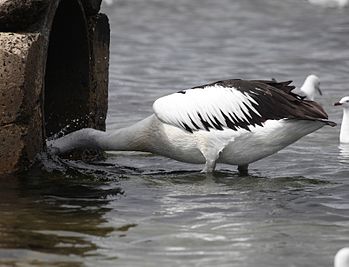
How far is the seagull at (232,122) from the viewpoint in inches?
372

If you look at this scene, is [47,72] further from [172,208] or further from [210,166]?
[172,208]

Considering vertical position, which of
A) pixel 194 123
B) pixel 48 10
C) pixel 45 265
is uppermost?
pixel 48 10

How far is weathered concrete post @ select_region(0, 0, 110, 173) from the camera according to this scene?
8719 millimetres

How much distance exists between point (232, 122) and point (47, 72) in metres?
2.08

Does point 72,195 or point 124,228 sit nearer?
point 124,228

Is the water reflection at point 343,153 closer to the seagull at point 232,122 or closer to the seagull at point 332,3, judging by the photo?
the seagull at point 232,122

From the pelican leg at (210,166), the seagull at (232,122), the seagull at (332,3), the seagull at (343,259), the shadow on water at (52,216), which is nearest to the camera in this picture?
the seagull at (343,259)

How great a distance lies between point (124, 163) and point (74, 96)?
786mm

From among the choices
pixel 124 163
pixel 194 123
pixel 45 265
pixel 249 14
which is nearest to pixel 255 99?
pixel 194 123

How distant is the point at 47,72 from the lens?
420 inches

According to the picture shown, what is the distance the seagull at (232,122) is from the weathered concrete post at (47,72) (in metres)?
0.80

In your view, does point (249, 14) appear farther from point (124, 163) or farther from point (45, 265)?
point (45, 265)

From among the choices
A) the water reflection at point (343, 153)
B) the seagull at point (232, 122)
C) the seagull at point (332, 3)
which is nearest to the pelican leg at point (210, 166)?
the seagull at point (232, 122)

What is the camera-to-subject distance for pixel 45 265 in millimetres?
6875
